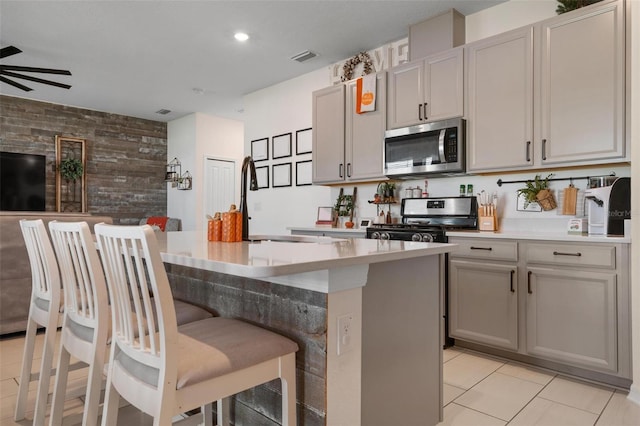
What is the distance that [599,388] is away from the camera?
244cm

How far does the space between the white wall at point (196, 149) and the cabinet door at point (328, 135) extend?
3316 mm

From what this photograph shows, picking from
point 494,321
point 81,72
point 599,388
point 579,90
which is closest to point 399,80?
point 579,90

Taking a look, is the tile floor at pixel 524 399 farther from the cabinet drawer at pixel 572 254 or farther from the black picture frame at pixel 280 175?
the black picture frame at pixel 280 175

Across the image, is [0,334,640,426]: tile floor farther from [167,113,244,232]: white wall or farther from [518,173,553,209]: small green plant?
[167,113,244,232]: white wall

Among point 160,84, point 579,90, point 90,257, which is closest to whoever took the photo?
point 90,257

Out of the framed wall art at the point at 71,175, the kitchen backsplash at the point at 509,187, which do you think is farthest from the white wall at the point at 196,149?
the kitchen backsplash at the point at 509,187

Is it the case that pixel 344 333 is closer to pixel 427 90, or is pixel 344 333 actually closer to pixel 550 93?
pixel 550 93

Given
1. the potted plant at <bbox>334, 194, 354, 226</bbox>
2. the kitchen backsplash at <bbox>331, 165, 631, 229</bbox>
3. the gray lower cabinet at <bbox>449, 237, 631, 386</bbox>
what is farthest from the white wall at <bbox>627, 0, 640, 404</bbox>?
the potted plant at <bbox>334, 194, 354, 226</bbox>

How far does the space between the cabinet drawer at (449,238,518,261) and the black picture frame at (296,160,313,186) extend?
7.66 feet

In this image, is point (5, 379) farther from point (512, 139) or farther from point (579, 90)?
point (579, 90)

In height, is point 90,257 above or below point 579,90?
below

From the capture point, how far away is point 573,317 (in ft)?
8.29

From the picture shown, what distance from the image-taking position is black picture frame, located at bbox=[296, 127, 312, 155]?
16.4 feet

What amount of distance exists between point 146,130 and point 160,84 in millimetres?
2158
